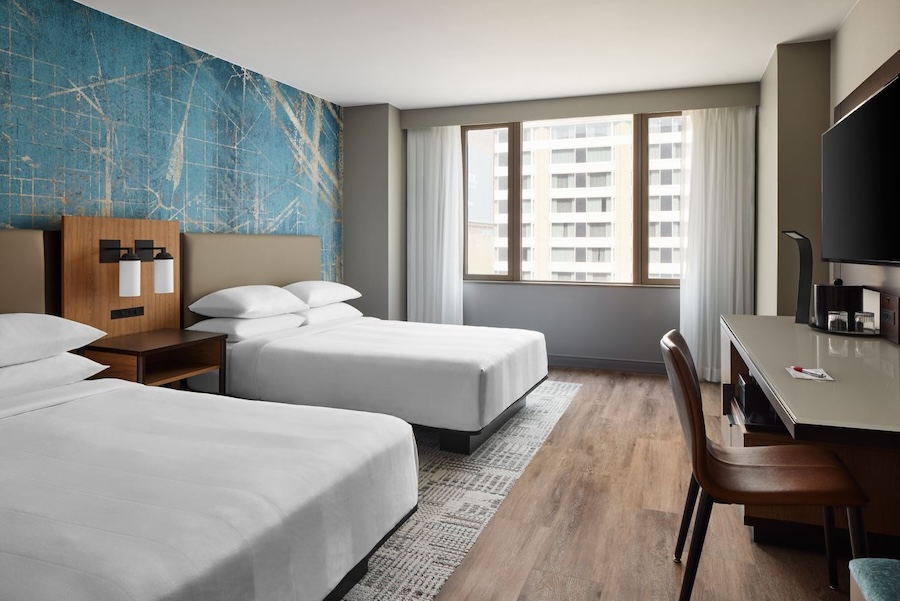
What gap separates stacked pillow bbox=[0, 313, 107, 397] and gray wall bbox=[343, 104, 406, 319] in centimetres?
299

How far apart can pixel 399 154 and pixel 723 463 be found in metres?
4.41

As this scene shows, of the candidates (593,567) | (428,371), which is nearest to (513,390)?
(428,371)

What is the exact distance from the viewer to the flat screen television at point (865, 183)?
210cm

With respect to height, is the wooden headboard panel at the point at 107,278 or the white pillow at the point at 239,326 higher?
the wooden headboard panel at the point at 107,278

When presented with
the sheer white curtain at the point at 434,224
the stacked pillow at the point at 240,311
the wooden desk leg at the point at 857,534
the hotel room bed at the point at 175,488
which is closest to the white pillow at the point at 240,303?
the stacked pillow at the point at 240,311

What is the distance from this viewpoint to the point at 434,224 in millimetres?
5625

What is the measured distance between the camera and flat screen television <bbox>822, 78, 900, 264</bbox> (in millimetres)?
2098

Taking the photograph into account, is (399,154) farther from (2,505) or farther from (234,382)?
(2,505)

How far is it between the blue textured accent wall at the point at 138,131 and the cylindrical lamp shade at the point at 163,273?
1.26 ft

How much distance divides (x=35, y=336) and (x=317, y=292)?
2.08m

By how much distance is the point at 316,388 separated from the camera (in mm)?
3246

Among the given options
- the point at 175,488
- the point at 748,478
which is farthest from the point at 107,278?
the point at 748,478

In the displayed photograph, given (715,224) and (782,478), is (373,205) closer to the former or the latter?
(715,224)

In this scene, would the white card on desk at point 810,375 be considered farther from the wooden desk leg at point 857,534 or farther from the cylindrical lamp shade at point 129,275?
the cylindrical lamp shade at point 129,275
